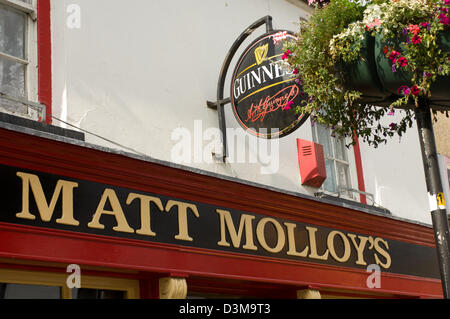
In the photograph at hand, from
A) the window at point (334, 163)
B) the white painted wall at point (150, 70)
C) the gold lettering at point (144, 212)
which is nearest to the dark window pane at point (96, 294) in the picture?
the gold lettering at point (144, 212)

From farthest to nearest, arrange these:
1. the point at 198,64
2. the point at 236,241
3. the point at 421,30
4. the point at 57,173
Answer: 1. the point at 198,64
2. the point at 236,241
3. the point at 57,173
4. the point at 421,30

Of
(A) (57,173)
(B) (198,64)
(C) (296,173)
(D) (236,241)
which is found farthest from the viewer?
(C) (296,173)

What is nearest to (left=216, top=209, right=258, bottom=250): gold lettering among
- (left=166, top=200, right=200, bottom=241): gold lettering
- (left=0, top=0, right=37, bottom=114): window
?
(left=166, top=200, right=200, bottom=241): gold lettering

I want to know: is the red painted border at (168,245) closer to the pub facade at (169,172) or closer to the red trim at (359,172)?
the pub facade at (169,172)

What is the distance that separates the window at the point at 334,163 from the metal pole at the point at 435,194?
191 inches

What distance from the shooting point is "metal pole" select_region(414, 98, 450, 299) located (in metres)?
3.88

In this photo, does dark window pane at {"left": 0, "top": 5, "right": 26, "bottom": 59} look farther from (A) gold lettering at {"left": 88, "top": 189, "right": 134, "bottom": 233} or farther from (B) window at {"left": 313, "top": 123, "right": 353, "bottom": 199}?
(B) window at {"left": 313, "top": 123, "right": 353, "bottom": 199}

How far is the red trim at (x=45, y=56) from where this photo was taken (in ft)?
20.7

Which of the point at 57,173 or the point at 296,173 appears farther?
the point at 296,173

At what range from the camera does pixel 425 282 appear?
898cm

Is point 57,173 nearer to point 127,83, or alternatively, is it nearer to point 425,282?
point 127,83
